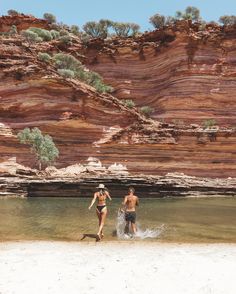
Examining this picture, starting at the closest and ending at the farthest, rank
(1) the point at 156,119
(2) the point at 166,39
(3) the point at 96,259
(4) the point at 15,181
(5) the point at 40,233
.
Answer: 1. (3) the point at 96,259
2. (5) the point at 40,233
3. (4) the point at 15,181
4. (1) the point at 156,119
5. (2) the point at 166,39

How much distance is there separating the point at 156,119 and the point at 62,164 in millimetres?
15503

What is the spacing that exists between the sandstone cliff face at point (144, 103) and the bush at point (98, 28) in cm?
1419

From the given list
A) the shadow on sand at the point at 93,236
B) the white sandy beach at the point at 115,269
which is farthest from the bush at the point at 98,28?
the white sandy beach at the point at 115,269

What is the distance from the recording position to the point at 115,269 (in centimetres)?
867

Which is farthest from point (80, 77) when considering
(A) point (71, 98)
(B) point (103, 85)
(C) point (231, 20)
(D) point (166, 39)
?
(C) point (231, 20)

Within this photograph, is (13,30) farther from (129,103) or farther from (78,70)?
(129,103)

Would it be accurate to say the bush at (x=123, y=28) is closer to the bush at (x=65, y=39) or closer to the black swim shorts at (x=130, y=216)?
the bush at (x=65, y=39)

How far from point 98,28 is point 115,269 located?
6703cm

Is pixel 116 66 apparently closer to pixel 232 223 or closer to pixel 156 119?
pixel 156 119

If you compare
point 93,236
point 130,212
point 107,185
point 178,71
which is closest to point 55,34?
point 178,71

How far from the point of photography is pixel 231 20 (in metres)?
62.7

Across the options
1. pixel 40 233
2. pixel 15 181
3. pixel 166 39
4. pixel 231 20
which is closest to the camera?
pixel 40 233

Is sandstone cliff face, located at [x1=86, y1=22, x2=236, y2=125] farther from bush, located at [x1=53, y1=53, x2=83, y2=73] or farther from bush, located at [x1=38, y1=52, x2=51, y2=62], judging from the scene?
bush, located at [x1=38, y1=52, x2=51, y2=62]

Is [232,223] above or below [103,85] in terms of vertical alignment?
below
